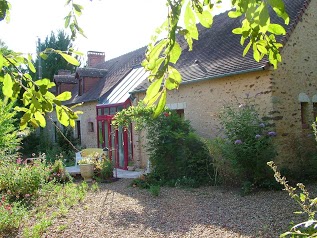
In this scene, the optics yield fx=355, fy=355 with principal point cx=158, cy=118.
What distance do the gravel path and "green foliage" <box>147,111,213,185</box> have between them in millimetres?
1069

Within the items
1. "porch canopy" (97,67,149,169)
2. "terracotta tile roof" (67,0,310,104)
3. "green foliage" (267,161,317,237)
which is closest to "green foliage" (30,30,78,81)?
"porch canopy" (97,67,149,169)

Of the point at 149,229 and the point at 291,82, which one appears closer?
→ the point at 149,229

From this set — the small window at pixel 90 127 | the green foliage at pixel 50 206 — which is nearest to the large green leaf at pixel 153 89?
the green foliage at pixel 50 206

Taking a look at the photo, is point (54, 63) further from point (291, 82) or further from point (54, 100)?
point (54, 100)

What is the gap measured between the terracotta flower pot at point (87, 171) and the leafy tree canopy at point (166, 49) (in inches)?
370

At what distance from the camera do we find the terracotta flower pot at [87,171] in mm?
11156

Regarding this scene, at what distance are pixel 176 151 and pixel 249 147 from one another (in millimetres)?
2637

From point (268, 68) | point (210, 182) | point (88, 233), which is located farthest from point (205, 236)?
point (268, 68)

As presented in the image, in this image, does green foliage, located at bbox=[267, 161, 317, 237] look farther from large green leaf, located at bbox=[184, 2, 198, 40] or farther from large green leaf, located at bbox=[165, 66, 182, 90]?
large green leaf, located at bbox=[184, 2, 198, 40]

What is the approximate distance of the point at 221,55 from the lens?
37.2ft

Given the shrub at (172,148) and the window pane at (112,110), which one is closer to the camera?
the shrub at (172,148)

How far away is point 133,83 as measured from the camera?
15211 millimetres

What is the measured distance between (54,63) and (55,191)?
2190 centimetres

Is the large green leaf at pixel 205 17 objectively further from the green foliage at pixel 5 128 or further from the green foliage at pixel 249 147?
the green foliage at pixel 5 128
